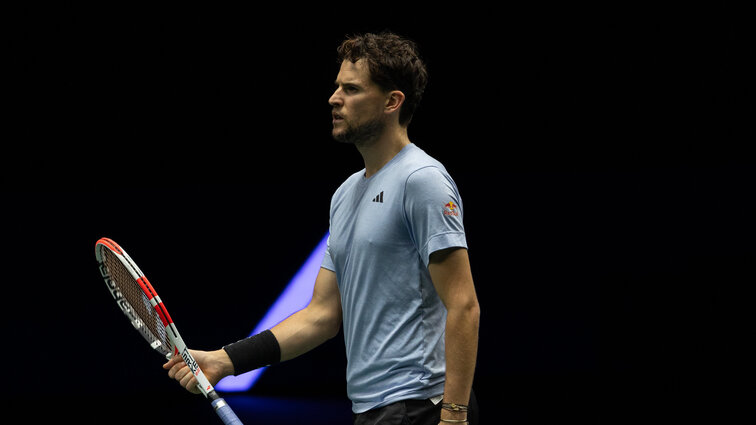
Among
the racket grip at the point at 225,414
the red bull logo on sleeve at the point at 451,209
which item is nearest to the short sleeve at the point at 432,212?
the red bull logo on sleeve at the point at 451,209

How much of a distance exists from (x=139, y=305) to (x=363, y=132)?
0.76 meters

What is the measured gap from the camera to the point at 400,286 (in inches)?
69.1

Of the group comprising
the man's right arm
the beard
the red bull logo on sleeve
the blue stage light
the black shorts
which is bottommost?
the blue stage light

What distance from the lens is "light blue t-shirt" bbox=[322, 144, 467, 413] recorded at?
171 centimetres

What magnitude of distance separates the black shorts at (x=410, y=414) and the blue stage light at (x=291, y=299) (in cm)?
413

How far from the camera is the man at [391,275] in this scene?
65.7 inches

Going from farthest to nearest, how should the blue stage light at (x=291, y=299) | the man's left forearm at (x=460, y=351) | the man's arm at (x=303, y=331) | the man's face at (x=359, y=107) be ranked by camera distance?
the blue stage light at (x=291, y=299), the man's arm at (x=303, y=331), the man's face at (x=359, y=107), the man's left forearm at (x=460, y=351)

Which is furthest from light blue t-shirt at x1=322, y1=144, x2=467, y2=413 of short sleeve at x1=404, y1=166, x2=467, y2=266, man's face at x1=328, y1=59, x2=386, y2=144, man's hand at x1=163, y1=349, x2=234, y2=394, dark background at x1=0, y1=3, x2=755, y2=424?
dark background at x1=0, y1=3, x2=755, y2=424

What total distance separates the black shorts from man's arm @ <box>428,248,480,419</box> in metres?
0.07

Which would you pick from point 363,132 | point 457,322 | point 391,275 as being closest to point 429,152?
point 363,132

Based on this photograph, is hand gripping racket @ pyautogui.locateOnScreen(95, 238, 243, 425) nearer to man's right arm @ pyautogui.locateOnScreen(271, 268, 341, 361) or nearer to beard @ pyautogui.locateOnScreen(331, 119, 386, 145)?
man's right arm @ pyautogui.locateOnScreen(271, 268, 341, 361)

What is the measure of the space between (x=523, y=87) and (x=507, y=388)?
6.97ft

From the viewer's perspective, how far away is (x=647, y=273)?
6035mm

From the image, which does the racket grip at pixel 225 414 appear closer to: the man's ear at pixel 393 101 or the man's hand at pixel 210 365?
the man's hand at pixel 210 365
